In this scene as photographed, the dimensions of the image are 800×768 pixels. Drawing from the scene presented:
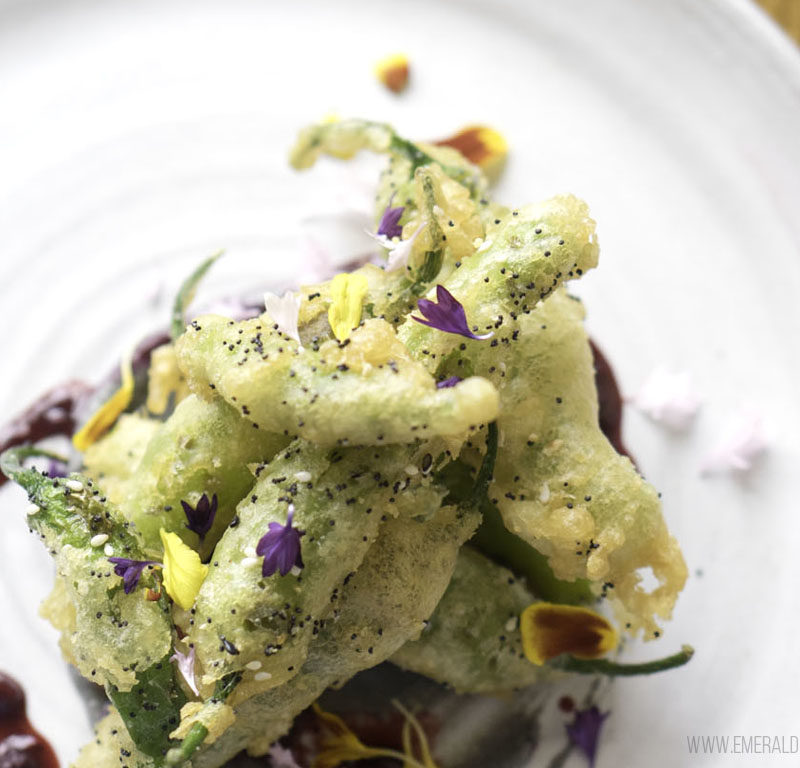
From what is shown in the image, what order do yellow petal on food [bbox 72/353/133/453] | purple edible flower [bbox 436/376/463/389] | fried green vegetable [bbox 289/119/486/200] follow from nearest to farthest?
purple edible flower [bbox 436/376/463/389], fried green vegetable [bbox 289/119/486/200], yellow petal on food [bbox 72/353/133/453]

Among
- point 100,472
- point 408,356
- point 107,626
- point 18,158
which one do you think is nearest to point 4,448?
point 100,472

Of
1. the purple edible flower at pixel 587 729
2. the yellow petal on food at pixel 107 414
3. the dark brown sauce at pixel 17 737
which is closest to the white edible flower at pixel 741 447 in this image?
the purple edible flower at pixel 587 729

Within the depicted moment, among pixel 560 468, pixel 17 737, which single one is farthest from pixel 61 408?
pixel 560 468

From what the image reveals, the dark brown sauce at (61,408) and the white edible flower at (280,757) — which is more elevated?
the dark brown sauce at (61,408)

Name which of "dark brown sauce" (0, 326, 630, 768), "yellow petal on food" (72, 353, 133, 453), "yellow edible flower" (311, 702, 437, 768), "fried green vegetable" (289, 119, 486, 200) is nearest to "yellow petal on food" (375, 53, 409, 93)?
"fried green vegetable" (289, 119, 486, 200)

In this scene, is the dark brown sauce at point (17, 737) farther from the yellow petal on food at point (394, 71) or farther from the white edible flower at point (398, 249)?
the yellow petal on food at point (394, 71)

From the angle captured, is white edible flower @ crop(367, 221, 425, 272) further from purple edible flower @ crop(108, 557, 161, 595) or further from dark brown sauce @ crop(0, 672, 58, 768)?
dark brown sauce @ crop(0, 672, 58, 768)
